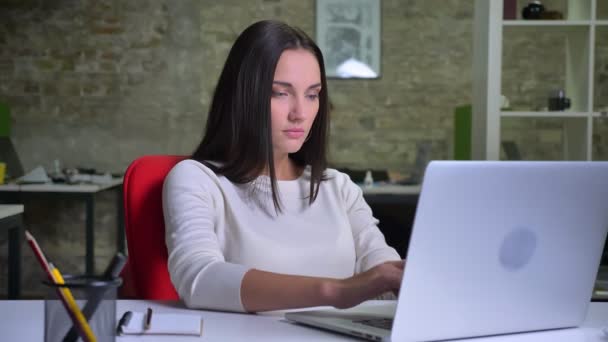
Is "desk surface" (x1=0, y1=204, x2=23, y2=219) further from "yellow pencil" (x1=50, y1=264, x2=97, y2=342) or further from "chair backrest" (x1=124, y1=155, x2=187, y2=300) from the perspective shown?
"yellow pencil" (x1=50, y1=264, x2=97, y2=342)

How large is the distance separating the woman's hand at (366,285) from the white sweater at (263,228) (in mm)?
296

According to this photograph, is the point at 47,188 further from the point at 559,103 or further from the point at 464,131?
the point at 559,103

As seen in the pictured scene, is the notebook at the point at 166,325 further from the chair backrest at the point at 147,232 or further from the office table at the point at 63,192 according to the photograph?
the office table at the point at 63,192

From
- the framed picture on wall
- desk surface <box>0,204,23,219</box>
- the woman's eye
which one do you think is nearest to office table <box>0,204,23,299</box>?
desk surface <box>0,204,23,219</box>

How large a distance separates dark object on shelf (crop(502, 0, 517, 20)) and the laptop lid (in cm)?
323

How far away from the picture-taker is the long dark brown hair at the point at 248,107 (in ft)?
5.36

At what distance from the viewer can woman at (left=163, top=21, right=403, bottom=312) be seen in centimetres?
161

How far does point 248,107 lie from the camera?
1633 mm

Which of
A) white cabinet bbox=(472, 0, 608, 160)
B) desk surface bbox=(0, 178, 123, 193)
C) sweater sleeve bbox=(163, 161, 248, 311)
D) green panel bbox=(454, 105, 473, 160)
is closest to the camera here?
sweater sleeve bbox=(163, 161, 248, 311)

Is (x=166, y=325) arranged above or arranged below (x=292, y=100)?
below

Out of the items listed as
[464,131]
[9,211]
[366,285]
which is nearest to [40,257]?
[366,285]

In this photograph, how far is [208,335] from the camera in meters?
1.18

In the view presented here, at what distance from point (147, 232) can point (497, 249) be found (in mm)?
895

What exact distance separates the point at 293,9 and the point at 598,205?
5.95 metres
